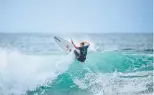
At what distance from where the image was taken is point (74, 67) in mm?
2635

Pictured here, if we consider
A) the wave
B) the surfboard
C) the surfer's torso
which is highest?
the surfboard

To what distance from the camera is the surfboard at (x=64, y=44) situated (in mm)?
2572

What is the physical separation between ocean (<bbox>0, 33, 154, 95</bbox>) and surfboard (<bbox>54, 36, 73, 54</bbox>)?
32 millimetres

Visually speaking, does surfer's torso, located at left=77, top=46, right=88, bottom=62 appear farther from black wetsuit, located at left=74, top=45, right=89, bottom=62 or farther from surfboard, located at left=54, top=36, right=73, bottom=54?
surfboard, located at left=54, top=36, right=73, bottom=54

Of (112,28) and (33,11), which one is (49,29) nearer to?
(33,11)

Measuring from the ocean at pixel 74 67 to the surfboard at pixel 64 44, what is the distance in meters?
0.03

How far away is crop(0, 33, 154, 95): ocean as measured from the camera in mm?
2508

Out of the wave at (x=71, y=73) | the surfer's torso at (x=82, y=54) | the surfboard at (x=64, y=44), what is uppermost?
the surfboard at (x=64, y=44)

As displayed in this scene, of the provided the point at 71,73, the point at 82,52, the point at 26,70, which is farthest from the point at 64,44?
the point at 26,70

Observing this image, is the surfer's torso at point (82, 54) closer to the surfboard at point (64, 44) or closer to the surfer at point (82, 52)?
the surfer at point (82, 52)

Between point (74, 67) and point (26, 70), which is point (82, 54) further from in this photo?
point (26, 70)

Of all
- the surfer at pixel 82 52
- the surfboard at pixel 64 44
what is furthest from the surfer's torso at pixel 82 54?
the surfboard at pixel 64 44

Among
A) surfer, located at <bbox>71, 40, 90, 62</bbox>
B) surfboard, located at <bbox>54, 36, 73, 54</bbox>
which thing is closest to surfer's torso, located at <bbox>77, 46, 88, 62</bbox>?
surfer, located at <bbox>71, 40, 90, 62</bbox>

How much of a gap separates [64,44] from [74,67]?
26 cm
